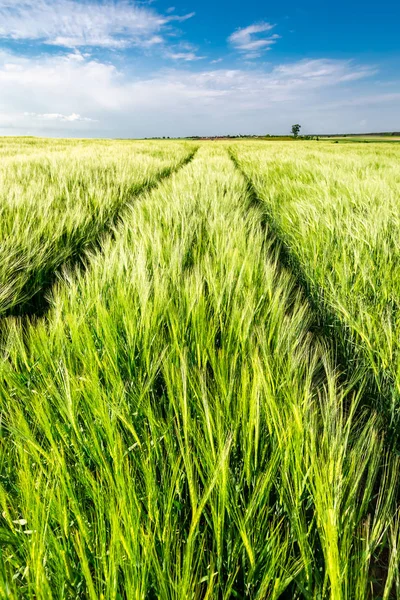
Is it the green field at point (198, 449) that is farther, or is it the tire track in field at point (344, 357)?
the tire track in field at point (344, 357)

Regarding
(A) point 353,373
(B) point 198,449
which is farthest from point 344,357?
(B) point 198,449

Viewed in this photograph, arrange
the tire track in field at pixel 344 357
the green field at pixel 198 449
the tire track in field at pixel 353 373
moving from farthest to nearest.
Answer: the tire track in field at pixel 344 357, the tire track in field at pixel 353 373, the green field at pixel 198 449

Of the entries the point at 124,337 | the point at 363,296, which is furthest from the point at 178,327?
the point at 363,296

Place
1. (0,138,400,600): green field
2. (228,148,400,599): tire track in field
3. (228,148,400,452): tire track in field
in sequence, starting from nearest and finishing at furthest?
(0,138,400,600): green field < (228,148,400,599): tire track in field < (228,148,400,452): tire track in field

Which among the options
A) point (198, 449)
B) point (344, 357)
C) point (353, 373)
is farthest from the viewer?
point (344, 357)

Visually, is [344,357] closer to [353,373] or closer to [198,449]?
[353,373]

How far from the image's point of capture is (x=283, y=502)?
450 mm

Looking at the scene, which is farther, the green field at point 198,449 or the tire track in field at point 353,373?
the tire track in field at point 353,373

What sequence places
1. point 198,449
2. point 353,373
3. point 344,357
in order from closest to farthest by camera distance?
point 198,449, point 353,373, point 344,357

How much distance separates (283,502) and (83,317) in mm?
545

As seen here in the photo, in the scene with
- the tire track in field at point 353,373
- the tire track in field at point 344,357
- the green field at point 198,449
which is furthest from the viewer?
the tire track in field at point 344,357

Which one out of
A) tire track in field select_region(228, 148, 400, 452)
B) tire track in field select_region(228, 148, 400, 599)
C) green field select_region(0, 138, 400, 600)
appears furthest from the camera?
tire track in field select_region(228, 148, 400, 452)

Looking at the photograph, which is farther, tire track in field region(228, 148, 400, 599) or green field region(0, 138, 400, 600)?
tire track in field region(228, 148, 400, 599)

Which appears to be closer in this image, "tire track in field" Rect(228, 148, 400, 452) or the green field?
the green field
